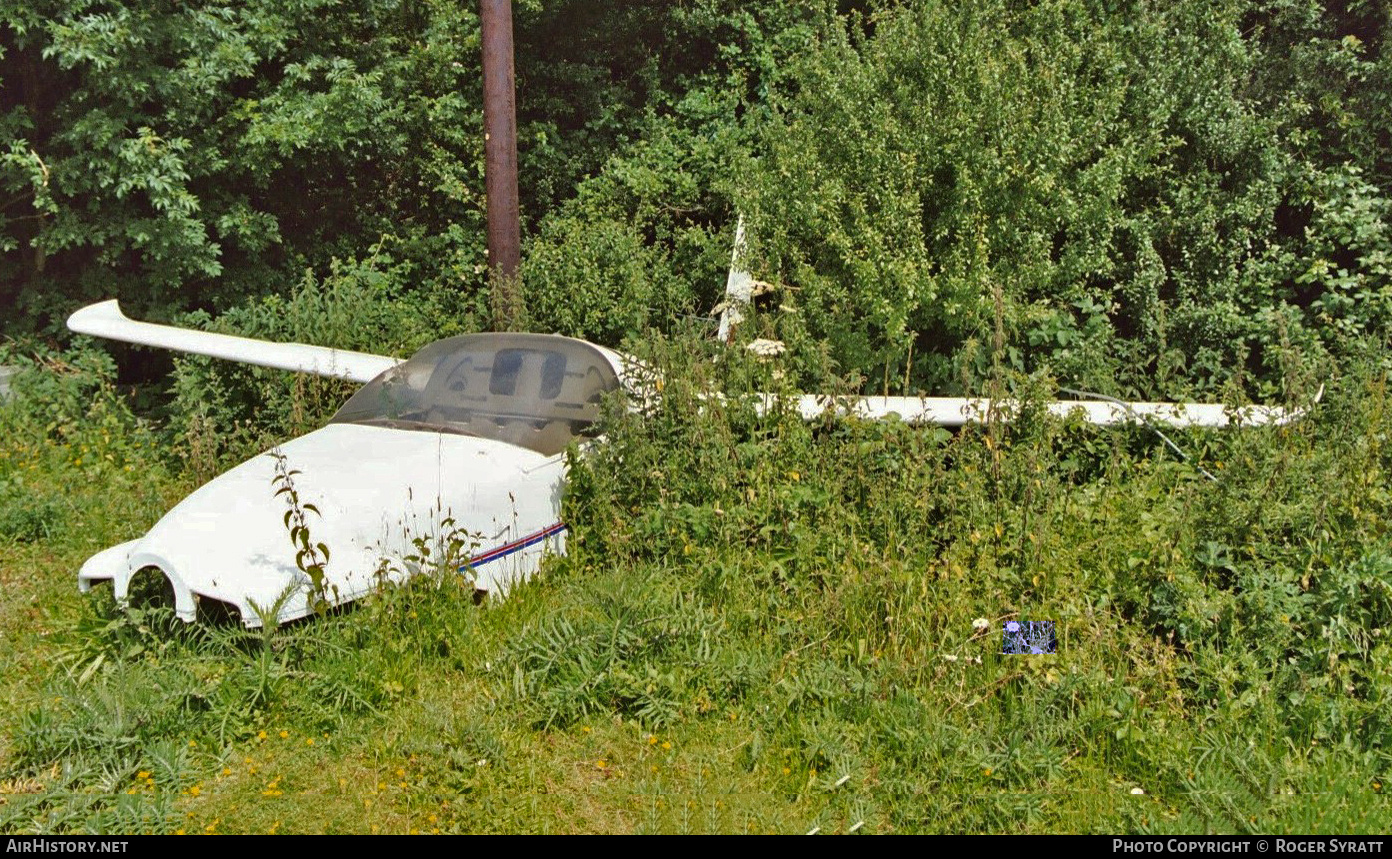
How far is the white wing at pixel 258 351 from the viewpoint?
7.01m

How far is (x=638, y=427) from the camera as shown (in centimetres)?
577

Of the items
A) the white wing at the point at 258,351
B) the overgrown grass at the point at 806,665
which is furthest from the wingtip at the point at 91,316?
the overgrown grass at the point at 806,665

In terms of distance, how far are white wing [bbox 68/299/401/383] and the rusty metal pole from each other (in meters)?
1.49

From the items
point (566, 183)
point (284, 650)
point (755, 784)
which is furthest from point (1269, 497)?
point (566, 183)

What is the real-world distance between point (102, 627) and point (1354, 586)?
5287 millimetres

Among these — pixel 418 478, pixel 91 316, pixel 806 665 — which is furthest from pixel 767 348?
pixel 91 316

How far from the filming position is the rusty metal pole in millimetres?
8438

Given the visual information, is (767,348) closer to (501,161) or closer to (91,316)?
(501,161)

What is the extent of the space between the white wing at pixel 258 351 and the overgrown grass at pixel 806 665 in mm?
1769

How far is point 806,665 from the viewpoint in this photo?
461 centimetres

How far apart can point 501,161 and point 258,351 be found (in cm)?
256

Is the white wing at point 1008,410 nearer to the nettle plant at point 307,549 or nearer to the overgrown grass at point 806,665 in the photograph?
the overgrown grass at point 806,665

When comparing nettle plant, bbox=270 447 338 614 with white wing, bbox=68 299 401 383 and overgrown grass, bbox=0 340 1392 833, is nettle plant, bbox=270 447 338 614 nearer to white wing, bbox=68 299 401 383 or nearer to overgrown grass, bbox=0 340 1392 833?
overgrown grass, bbox=0 340 1392 833
